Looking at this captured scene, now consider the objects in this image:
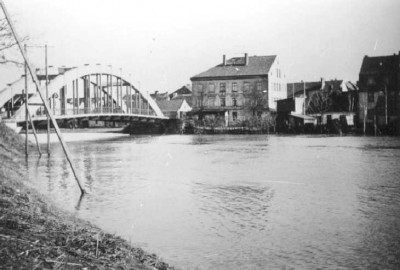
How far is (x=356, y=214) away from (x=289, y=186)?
5.62 metres

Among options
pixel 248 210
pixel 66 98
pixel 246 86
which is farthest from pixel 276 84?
pixel 248 210

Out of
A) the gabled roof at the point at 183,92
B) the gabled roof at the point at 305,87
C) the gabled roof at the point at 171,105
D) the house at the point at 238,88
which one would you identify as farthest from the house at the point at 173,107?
→ the gabled roof at the point at 183,92

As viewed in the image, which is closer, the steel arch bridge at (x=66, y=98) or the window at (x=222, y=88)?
the steel arch bridge at (x=66, y=98)

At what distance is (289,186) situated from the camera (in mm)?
18500

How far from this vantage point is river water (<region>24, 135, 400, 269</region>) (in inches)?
361

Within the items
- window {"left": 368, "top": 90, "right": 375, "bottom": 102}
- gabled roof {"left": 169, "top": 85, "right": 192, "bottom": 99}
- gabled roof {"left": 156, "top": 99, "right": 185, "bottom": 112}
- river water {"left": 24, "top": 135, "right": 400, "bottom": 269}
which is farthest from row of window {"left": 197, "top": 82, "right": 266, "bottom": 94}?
river water {"left": 24, "top": 135, "right": 400, "bottom": 269}

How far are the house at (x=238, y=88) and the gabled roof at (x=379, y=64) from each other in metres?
19.2

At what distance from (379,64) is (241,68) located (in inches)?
1058

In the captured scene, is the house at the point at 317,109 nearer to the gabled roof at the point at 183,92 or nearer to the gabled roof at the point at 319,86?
the gabled roof at the point at 319,86

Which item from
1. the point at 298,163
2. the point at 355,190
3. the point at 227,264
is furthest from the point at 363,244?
the point at 298,163

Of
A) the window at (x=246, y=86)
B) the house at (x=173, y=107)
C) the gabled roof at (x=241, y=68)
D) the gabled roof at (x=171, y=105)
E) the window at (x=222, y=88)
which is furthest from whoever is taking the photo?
the gabled roof at (x=171, y=105)

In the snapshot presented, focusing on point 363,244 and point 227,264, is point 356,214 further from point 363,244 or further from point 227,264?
point 227,264

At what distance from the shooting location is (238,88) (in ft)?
283

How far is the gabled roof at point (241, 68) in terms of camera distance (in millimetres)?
85875
